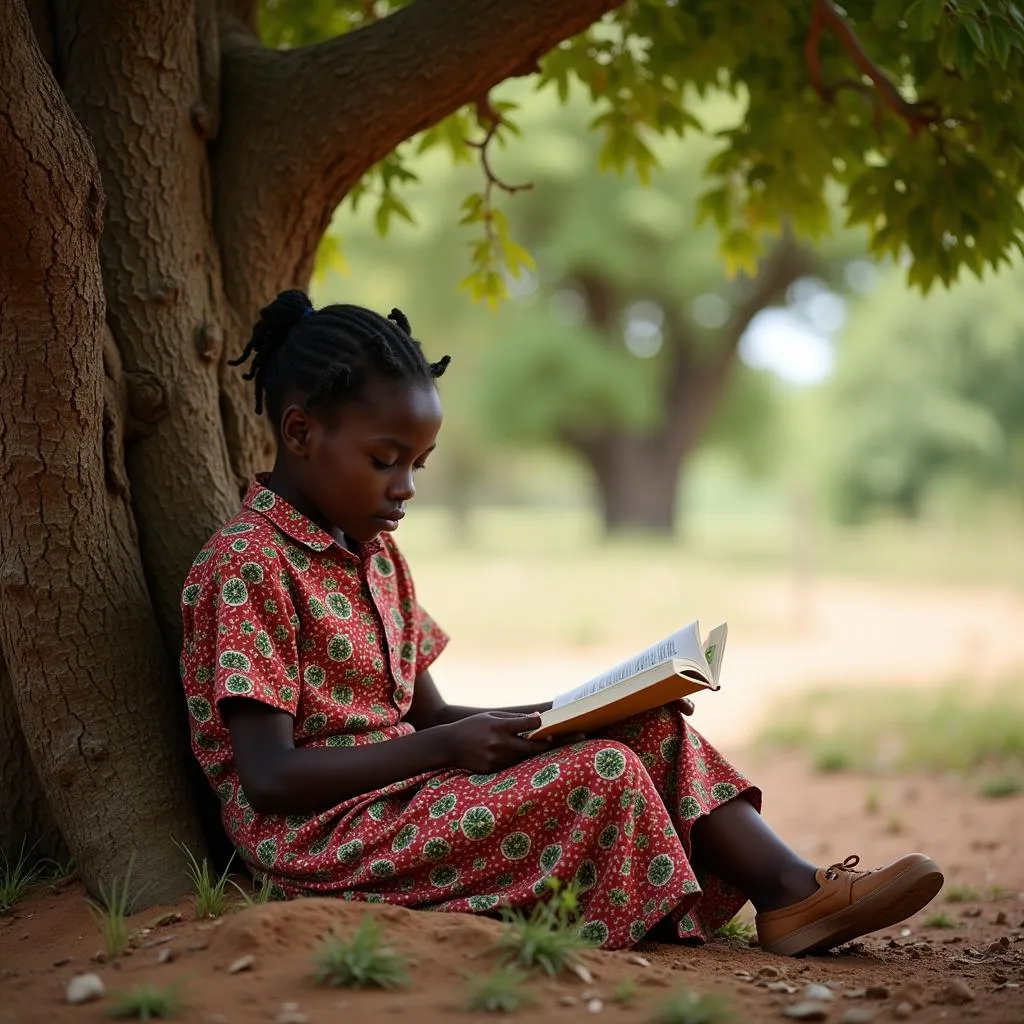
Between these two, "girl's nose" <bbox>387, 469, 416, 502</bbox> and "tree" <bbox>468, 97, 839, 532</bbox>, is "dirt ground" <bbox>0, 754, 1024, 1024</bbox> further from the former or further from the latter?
"tree" <bbox>468, 97, 839, 532</bbox>

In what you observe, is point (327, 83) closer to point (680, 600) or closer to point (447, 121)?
point (447, 121)

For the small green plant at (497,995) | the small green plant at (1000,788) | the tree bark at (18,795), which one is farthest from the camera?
the small green plant at (1000,788)

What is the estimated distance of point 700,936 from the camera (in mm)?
3100

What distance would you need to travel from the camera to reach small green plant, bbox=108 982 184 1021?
2.31 m

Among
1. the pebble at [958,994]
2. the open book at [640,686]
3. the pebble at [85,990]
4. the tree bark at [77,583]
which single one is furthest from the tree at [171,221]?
the pebble at [958,994]

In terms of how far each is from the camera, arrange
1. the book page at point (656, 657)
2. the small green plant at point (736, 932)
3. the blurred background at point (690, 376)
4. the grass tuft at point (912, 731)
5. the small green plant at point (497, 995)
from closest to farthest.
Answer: the small green plant at point (497, 995) → the book page at point (656, 657) → the small green plant at point (736, 932) → the grass tuft at point (912, 731) → the blurred background at point (690, 376)

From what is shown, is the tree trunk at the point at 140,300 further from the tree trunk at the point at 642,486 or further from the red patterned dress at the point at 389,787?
the tree trunk at the point at 642,486

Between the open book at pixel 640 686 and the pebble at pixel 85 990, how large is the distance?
1.02m

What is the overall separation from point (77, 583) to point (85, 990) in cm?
114

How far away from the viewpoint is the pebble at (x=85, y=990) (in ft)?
7.93

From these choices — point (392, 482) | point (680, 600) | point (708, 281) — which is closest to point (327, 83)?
point (392, 482)

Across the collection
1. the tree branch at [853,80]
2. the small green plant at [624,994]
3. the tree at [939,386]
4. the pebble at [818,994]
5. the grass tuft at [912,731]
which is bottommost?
the grass tuft at [912,731]

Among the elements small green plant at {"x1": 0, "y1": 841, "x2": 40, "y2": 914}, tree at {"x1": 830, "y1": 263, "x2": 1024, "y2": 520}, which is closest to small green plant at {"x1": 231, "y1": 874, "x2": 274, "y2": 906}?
small green plant at {"x1": 0, "y1": 841, "x2": 40, "y2": 914}

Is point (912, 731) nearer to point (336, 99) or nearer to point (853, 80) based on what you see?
point (853, 80)
